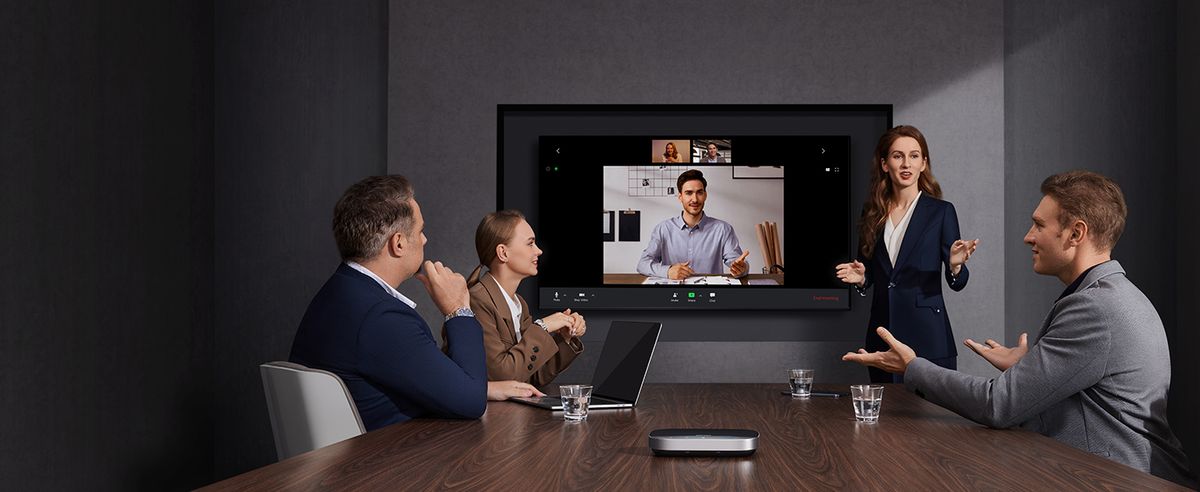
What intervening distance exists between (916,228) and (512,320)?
1786mm

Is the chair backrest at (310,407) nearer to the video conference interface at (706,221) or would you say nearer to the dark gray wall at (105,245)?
the dark gray wall at (105,245)

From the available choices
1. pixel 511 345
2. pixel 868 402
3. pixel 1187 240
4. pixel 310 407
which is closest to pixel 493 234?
pixel 511 345

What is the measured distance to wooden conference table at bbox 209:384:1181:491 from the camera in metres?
1.39

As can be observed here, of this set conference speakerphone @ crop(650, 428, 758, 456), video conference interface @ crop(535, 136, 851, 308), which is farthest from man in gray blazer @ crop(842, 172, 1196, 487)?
video conference interface @ crop(535, 136, 851, 308)

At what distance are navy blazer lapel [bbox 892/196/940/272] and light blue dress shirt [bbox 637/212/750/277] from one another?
87cm

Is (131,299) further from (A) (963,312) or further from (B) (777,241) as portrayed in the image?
(A) (963,312)

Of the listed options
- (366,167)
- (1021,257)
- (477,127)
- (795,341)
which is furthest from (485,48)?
(1021,257)

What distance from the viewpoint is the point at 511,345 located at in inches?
113

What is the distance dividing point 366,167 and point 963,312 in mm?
2786

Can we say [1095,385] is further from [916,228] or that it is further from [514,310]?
[916,228]

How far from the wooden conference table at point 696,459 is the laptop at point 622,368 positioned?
6.2 inches

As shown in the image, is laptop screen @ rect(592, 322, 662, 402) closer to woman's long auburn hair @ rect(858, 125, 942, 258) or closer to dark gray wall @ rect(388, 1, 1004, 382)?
woman's long auburn hair @ rect(858, 125, 942, 258)


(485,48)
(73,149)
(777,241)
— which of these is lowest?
(777,241)

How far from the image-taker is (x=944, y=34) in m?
4.69
